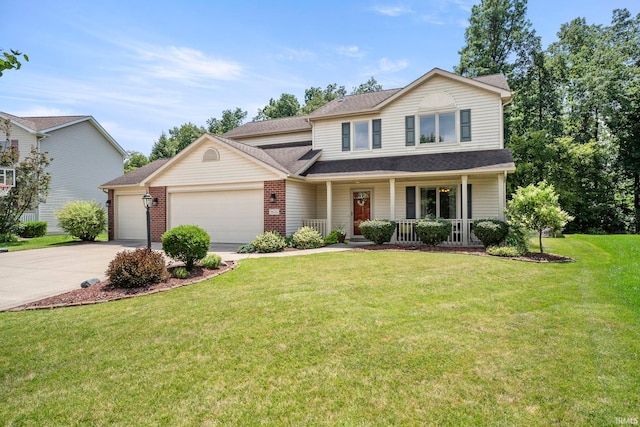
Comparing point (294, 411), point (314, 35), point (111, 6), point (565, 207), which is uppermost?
point (314, 35)

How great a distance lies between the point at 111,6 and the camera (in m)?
8.65

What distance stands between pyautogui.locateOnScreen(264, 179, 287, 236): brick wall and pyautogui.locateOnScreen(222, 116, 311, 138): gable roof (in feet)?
20.2

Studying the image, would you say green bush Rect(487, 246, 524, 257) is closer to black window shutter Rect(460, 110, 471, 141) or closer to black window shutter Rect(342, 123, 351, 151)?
black window shutter Rect(460, 110, 471, 141)

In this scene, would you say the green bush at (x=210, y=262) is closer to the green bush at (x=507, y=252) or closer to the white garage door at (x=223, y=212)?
the white garage door at (x=223, y=212)

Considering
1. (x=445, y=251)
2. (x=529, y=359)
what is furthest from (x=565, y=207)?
(x=529, y=359)

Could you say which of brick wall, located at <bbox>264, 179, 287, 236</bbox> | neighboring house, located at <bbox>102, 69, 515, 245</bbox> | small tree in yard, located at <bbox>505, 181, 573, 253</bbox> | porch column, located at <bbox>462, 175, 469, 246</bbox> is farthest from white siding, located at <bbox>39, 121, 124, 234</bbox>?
small tree in yard, located at <bbox>505, 181, 573, 253</bbox>

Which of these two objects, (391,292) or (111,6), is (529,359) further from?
(111,6)

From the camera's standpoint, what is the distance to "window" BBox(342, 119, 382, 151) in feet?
53.4

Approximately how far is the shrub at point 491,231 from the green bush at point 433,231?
0.99 meters

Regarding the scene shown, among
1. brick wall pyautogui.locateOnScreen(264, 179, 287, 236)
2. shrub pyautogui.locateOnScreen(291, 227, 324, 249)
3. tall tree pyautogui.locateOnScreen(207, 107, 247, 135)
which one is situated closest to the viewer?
shrub pyautogui.locateOnScreen(291, 227, 324, 249)

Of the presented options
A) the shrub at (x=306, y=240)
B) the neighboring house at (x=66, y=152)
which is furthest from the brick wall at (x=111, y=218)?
the shrub at (x=306, y=240)

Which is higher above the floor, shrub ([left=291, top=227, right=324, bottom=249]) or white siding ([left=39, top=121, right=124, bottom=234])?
white siding ([left=39, top=121, right=124, bottom=234])

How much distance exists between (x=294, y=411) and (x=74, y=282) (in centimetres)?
740

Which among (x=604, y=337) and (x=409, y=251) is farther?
(x=409, y=251)
